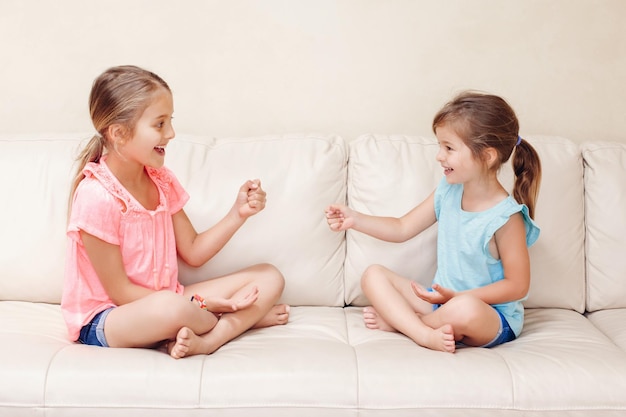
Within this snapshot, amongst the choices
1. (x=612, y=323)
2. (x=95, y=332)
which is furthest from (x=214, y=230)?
(x=612, y=323)

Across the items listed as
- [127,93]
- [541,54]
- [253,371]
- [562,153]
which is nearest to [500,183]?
[562,153]

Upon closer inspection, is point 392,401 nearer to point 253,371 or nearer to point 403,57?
point 253,371

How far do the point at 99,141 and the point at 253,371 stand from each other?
76 centimetres

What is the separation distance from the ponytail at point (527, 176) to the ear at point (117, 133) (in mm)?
1081

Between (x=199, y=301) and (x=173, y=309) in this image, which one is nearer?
(x=173, y=309)

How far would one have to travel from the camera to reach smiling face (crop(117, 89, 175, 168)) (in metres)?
1.90

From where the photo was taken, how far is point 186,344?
1748 millimetres

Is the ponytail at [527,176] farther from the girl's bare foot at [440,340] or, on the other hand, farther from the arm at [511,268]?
the girl's bare foot at [440,340]

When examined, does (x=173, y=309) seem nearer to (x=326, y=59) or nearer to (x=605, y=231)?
(x=326, y=59)

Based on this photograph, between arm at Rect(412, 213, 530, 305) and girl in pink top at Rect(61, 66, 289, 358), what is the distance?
1.87ft

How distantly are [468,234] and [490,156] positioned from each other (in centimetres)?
22

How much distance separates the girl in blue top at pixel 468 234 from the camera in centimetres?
191

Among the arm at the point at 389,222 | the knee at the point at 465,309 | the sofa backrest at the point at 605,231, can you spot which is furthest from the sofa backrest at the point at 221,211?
the sofa backrest at the point at 605,231

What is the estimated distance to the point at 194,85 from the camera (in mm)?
2500
